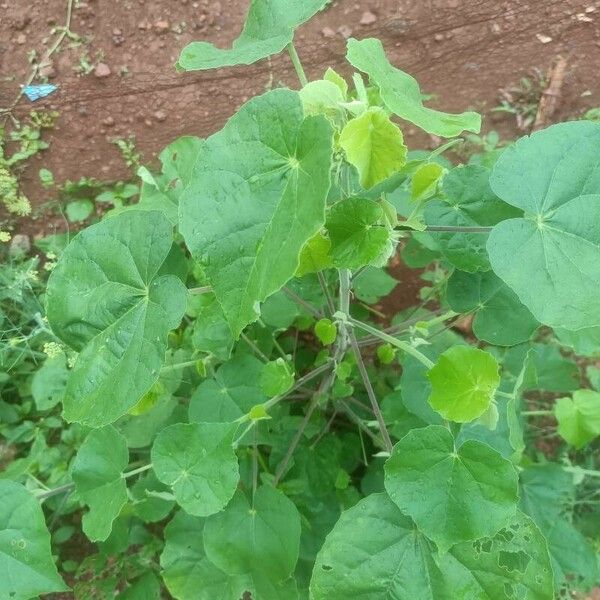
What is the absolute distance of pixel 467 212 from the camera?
1674 millimetres

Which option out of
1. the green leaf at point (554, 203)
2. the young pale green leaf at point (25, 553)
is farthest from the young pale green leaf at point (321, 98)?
the young pale green leaf at point (25, 553)

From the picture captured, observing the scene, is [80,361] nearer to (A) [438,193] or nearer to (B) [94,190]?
(A) [438,193]

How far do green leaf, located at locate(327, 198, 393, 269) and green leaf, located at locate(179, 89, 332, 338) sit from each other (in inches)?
6.4

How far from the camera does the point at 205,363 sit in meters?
→ 2.05

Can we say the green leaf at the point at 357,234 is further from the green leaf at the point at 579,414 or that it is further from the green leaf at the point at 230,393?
the green leaf at the point at 579,414

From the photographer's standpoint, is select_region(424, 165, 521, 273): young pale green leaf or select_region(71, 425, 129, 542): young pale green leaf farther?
select_region(71, 425, 129, 542): young pale green leaf

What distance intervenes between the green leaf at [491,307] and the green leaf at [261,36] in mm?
847

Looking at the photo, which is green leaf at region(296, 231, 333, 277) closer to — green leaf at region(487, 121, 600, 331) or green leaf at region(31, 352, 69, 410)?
green leaf at region(487, 121, 600, 331)

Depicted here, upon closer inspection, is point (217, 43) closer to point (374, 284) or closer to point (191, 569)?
point (374, 284)

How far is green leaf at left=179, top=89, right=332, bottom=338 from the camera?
1.21m

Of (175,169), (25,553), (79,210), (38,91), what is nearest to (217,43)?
(38,91)

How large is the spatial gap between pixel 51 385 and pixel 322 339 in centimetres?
129

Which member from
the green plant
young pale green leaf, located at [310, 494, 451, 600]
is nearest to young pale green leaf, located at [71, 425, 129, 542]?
the green plant

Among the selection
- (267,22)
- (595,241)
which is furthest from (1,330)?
(595,241)
